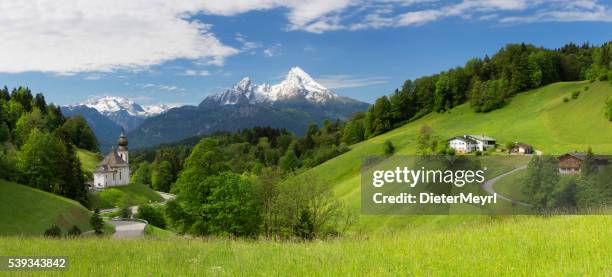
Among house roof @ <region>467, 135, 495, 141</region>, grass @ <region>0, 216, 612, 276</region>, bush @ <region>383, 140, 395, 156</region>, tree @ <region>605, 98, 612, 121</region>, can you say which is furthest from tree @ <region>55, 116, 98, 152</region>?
grass @ <region>0, 216, 612, 276</region>

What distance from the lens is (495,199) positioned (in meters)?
53.9

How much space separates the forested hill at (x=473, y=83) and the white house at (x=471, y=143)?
120 feet

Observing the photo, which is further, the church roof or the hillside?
the church roof

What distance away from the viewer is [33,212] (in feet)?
162

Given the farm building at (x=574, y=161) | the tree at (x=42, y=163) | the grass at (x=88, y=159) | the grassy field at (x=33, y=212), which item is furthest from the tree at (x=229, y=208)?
the grass at (x=88, y=159)

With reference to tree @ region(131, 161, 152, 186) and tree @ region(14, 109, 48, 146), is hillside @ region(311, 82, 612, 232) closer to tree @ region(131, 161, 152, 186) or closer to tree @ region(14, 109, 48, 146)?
tree @ region(14, 109, 48, 146)

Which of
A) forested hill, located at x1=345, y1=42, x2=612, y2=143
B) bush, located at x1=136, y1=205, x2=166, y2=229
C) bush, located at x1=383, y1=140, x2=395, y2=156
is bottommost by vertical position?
bush, located at x1=136, y1=205, x2=166, y2=229

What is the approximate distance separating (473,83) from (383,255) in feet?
503

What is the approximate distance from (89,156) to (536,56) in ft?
493

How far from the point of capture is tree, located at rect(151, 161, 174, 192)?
6097 inches

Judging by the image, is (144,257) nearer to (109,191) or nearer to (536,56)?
(109,191)

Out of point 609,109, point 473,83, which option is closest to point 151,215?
point 609,109

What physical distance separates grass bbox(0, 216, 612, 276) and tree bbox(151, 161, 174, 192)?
148 metres

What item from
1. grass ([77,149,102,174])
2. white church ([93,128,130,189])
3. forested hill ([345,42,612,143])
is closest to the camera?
white church ([93,128,130,189])
